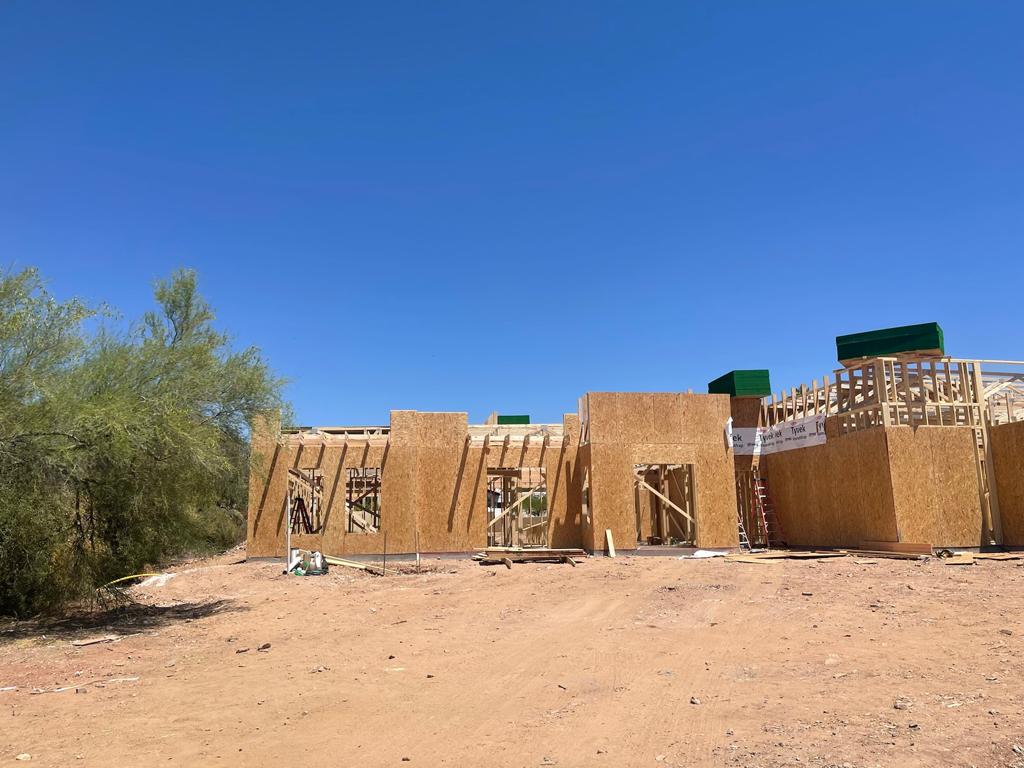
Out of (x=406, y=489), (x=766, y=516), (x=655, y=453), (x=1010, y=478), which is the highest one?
(x=655, y=453)

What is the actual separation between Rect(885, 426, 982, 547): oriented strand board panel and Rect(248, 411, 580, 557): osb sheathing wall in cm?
984

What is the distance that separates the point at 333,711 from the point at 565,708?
82.7 inches

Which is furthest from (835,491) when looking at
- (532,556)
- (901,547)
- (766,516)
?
A: (532,556)

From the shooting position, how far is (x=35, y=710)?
6875 mm

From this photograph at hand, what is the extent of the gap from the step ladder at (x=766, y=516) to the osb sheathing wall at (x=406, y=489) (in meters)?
8.36

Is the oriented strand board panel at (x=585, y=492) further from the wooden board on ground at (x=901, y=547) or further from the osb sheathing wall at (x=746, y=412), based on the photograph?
the wooden board on ground at (x=901, y=547)

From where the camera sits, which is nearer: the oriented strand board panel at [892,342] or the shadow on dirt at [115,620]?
the shadow on dirt at [115,620]

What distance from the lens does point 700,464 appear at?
19625 millimetres

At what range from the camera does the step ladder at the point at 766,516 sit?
72.7 ft

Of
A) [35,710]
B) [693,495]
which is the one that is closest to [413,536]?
[693,495]

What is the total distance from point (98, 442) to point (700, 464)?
14.6 m

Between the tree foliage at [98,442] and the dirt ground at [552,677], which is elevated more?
the tree foliage at [98,442]

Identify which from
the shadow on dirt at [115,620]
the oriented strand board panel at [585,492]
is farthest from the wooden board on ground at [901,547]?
the shadow on dirt at [115,620]

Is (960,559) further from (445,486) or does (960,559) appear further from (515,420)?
(515,420)
